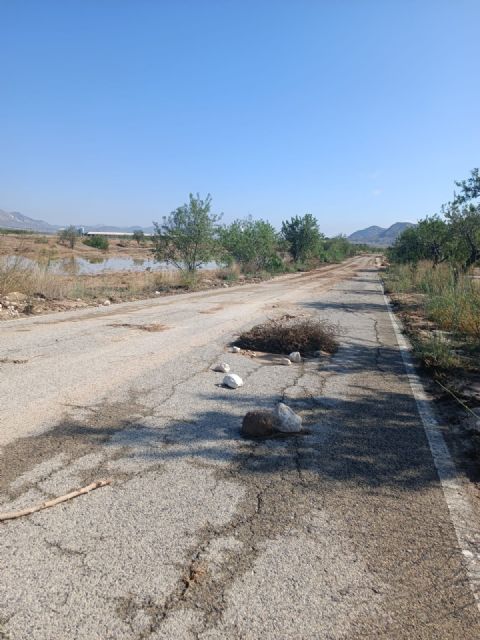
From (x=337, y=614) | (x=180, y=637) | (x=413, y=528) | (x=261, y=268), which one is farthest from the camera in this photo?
(x=261, y=268)

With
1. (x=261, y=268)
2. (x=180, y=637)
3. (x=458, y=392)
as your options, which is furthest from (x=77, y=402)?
(x=261, y=268)

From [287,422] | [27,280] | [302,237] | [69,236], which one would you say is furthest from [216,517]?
[69,236]

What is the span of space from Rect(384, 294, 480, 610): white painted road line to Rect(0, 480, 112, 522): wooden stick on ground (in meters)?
2.25

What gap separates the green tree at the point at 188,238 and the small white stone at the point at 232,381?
1868 cm

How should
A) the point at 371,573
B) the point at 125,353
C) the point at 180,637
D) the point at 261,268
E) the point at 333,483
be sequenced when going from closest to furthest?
1. the point at 180,637
2. the point at 371,573
3. the point at 333,483
4. the point at 125,353
5. the point at 261,268

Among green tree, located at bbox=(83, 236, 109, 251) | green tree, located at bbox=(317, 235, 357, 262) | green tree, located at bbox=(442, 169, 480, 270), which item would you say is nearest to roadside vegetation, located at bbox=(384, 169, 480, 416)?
green tree, located at bbox=(442, 169, 480, 270)

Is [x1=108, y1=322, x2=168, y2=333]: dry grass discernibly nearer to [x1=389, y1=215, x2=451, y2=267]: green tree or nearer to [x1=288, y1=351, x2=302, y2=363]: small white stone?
[x1=288, y1=351, x2=302, y2=363]: small white stone

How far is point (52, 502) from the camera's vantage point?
116 inches

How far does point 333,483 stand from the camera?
336 centimetres

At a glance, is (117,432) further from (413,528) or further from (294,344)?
(294,344)

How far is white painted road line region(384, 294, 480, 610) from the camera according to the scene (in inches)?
101

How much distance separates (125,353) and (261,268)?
2990cm

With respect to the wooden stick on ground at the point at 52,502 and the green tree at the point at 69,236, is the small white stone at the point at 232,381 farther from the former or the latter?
the green tree at the point at 69,236

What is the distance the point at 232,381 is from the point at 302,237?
44308 mm
